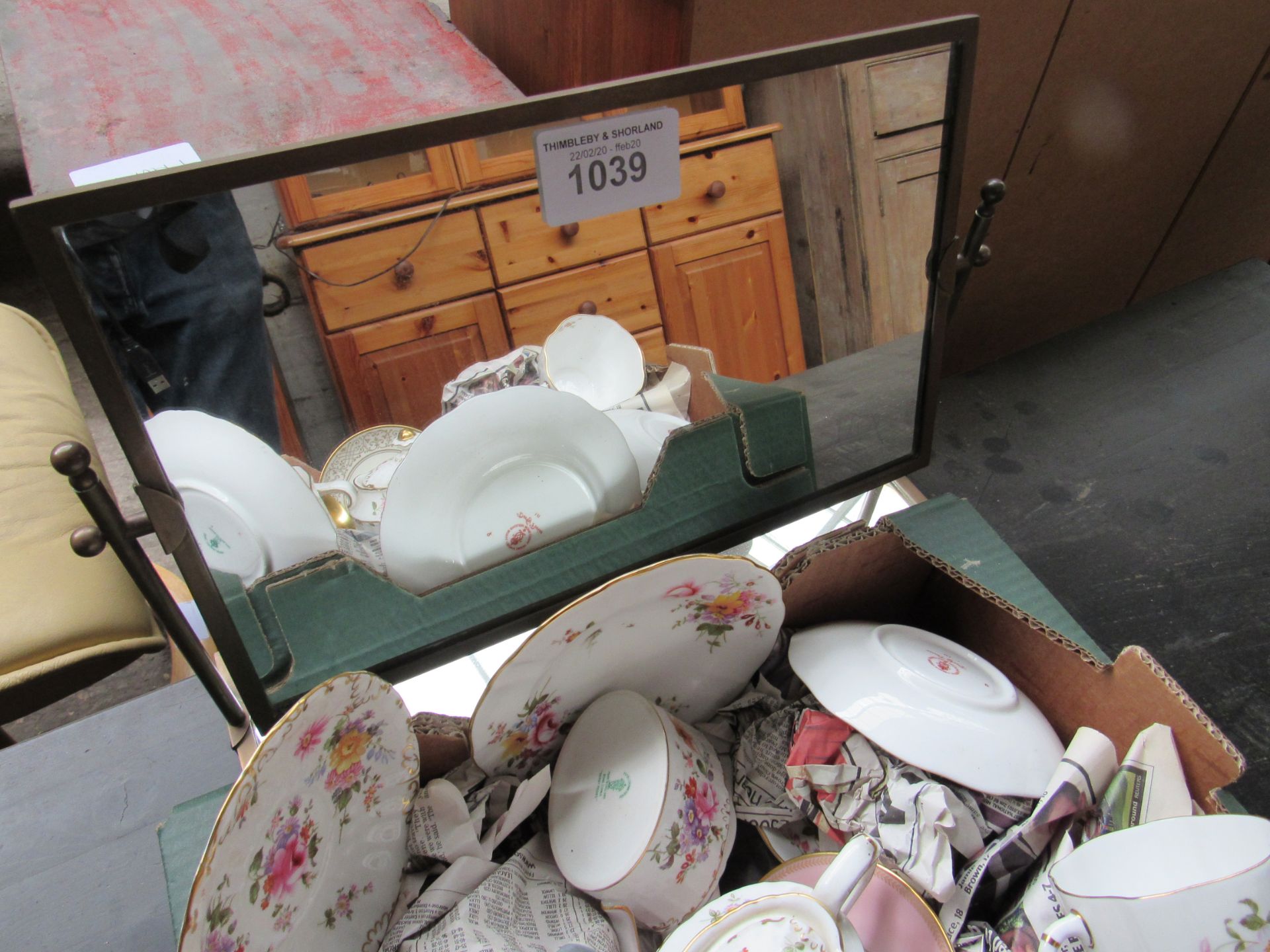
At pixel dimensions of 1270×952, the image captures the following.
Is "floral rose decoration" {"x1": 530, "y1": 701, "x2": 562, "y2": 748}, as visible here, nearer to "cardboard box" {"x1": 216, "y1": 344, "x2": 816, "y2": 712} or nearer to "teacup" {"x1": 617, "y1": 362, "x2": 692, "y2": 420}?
"cardboard box" {"x1": 216, "y1": 344, "x2": 816, "y2": 712}

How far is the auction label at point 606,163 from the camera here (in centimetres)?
43

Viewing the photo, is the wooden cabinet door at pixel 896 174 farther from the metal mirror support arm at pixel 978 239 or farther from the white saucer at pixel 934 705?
the white saucer at pixel 934 705

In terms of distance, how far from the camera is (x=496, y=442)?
1.77 feet

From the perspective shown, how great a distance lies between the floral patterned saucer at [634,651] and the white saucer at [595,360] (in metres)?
0.23

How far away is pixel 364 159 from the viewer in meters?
0.37

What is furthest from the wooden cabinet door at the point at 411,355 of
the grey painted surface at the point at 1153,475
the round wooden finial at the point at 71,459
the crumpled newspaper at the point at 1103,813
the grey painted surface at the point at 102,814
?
the grey painted surface at the point at 1153,475

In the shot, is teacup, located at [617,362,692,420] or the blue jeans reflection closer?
the blue jeans reflection

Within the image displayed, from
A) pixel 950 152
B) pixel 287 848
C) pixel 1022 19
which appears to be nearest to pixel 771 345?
pixel 950 152

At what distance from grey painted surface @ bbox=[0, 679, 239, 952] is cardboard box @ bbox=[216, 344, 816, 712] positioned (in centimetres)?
22

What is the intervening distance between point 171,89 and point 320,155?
2.05ft

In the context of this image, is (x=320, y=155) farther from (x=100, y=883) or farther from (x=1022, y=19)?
(x=1022, y=19)

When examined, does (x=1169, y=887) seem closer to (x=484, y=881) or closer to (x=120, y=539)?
(x=484, y=881)

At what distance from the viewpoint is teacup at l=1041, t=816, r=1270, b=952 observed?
320mm

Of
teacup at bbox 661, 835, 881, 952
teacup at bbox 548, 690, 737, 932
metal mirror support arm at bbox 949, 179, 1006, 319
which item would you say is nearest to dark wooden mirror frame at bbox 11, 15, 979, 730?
metal mirror support arm at bbox 949, 179, 1006, 319
